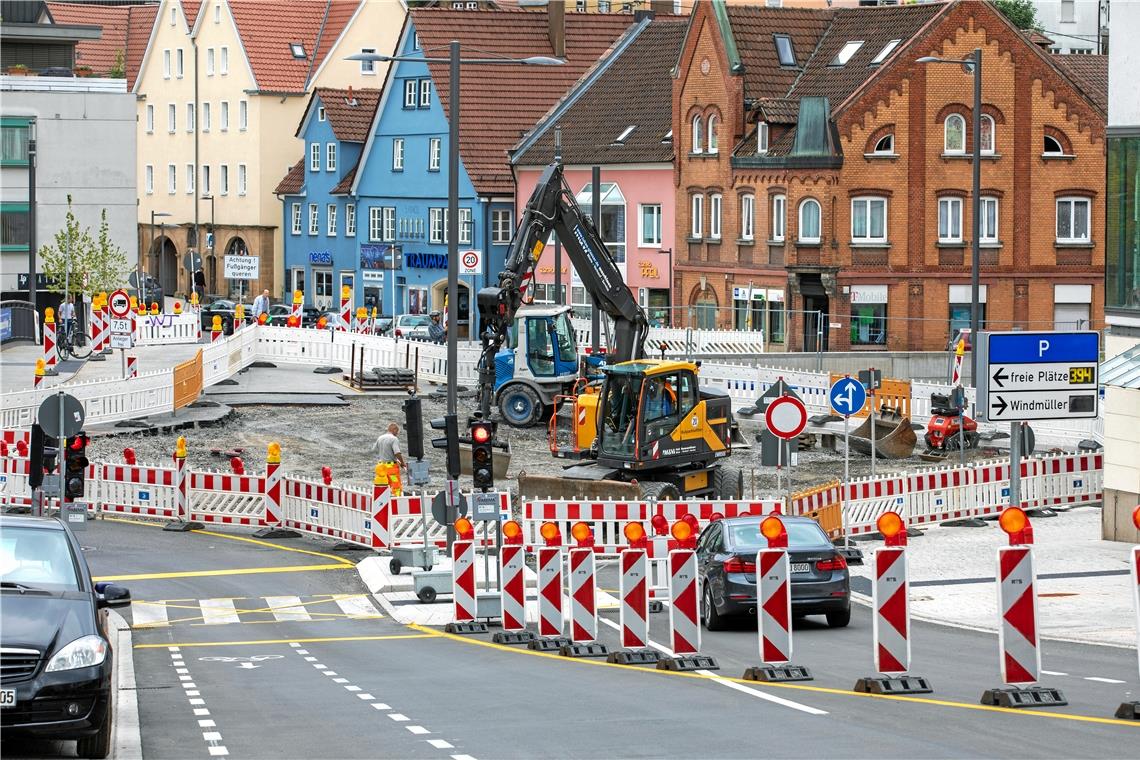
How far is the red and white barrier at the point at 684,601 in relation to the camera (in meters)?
17.9

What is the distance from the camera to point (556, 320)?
1797 inches

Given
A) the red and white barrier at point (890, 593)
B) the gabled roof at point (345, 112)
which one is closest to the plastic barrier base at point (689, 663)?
the red and white barrier at point (890, 593)

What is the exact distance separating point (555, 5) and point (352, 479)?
154 feet

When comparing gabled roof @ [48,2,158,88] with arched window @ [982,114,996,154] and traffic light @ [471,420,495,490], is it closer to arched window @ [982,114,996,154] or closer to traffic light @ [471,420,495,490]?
arched window @ [982,114,996,154]

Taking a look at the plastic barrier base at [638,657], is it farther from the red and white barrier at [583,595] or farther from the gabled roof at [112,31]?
the gabled roof at [112,31]

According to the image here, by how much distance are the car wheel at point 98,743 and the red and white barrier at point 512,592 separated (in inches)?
309

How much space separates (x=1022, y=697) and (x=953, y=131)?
4828cm

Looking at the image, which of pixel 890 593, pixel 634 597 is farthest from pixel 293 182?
pixel 890 593

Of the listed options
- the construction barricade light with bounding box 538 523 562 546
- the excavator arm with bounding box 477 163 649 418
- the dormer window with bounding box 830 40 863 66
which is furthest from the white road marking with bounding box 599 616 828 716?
the dormer window with bounding box 830 40 863 66

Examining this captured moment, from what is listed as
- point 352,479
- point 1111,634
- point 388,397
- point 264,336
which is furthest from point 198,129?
point 1111,634

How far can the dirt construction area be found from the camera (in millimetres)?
38781

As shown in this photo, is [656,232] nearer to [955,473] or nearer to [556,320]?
[556,320]

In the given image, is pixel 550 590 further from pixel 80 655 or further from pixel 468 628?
pixel 80 655

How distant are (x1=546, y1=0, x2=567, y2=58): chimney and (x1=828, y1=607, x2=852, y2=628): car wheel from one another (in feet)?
200
